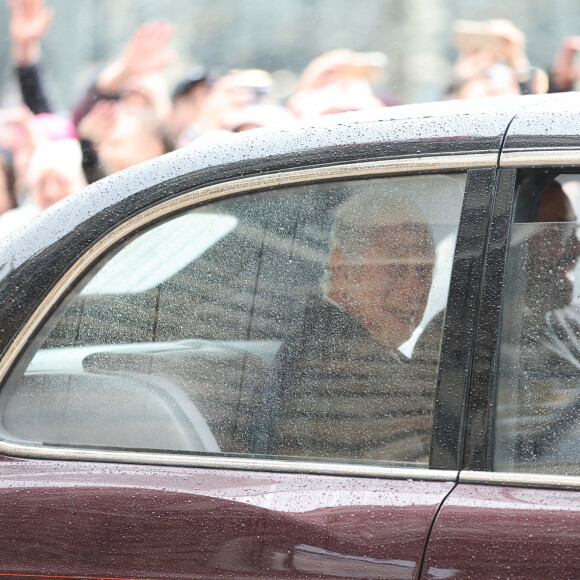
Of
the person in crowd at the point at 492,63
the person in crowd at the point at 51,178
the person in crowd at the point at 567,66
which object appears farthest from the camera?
the person in crowd at the point at 51,178

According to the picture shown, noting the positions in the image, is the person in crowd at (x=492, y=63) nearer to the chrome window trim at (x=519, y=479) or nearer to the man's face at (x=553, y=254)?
the man's face at (x=553, y=254)

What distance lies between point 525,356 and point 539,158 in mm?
324

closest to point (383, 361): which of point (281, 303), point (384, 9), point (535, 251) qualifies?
point (281, 303)

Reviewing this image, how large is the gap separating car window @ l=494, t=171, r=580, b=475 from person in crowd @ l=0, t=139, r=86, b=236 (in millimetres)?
4965

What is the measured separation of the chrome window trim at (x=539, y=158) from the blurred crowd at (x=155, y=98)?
3.99 m

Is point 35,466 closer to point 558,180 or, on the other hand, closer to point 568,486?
point 568,486

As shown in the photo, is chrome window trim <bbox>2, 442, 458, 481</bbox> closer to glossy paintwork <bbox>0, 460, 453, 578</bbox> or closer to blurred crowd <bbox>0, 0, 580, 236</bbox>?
glossy paintwork <bbox>0, 460, 453, 578</bbox>

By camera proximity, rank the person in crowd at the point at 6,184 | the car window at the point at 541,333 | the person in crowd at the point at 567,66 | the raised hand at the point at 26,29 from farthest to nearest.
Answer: the person in crowd at the point at 6,184 → the raised hand at the point at 26,29 → the person in crowd at the point at 567,66 → the car window at the point at 541,333

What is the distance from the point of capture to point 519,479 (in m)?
1.29

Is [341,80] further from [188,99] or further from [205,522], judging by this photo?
[205,522]

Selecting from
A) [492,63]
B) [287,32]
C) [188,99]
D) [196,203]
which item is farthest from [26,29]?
[196,203]

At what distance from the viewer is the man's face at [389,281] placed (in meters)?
1.41

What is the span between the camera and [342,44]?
5.30 m

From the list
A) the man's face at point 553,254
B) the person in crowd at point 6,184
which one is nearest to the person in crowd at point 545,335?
the man's face at point 553,254
